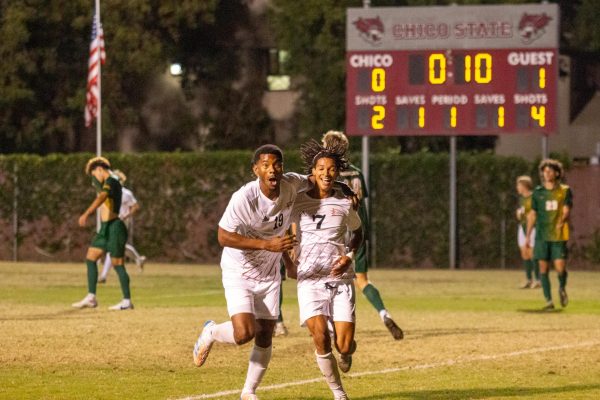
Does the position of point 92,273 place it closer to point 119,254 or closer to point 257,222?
point 119,254

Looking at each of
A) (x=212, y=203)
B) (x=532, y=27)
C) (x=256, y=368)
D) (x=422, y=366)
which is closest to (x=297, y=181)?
(x=256, y=368)

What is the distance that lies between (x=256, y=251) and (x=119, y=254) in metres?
9.39

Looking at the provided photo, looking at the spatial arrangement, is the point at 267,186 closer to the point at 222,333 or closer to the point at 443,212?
the point at 222,333

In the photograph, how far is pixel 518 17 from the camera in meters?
29.8

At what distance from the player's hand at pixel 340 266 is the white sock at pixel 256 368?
707mm

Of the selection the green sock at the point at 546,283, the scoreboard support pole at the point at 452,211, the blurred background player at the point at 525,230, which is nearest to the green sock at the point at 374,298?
the green sock at the point at 546,283

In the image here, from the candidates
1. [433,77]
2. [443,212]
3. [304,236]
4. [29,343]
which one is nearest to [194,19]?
[443,212]

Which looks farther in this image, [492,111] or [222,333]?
[492,111]

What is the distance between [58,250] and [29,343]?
22.4 meters

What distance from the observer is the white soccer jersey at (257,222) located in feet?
32.6

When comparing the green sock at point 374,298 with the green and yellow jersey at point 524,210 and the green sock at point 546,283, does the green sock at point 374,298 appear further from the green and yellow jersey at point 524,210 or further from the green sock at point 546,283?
the green and yellow jersey at point 524,210

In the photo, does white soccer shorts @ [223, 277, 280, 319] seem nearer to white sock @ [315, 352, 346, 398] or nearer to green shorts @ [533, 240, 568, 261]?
white sock @ [315, 352, 346, 398]

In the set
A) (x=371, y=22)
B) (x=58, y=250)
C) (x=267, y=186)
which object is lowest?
(x=58, y=250)

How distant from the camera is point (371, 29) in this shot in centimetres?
3023
